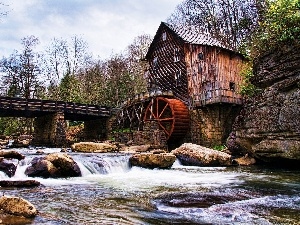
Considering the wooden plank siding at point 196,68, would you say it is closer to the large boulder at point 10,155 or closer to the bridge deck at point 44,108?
the bridge deck at point 44,108

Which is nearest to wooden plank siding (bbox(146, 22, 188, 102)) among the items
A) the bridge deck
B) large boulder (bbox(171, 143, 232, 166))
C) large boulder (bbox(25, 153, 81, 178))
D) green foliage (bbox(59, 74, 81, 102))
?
the bridge deck

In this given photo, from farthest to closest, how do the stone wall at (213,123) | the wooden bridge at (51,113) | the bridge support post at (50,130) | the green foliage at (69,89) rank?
the green foliage at (69,89)
the bridge support post at (50,130)
the wooden bridge at (51,113)
the stone wall at (213,123)

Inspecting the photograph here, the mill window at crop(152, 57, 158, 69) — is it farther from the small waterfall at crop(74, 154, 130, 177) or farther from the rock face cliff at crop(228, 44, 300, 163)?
the small waterfall at crop(74, 154, 130, 177)

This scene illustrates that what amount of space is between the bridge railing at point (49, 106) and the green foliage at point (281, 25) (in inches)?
663

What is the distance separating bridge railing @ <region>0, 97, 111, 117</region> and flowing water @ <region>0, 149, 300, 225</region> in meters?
13.9

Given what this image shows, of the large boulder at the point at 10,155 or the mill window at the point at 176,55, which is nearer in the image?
the large boulder at the point at 10,155

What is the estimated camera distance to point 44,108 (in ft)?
79.1

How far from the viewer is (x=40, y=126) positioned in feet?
88.4

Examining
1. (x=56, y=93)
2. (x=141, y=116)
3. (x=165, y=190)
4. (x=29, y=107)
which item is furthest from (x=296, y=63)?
(x=56, y=93)

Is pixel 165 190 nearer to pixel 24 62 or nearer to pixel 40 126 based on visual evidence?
pixel 40 126

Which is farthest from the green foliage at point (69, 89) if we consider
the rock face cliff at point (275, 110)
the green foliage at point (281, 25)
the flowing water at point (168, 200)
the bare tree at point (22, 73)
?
the green foliage at point (281, 25)

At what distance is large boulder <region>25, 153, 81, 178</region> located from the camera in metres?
9.52

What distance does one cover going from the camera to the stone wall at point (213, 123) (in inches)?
821

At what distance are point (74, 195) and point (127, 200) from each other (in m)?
1.31
